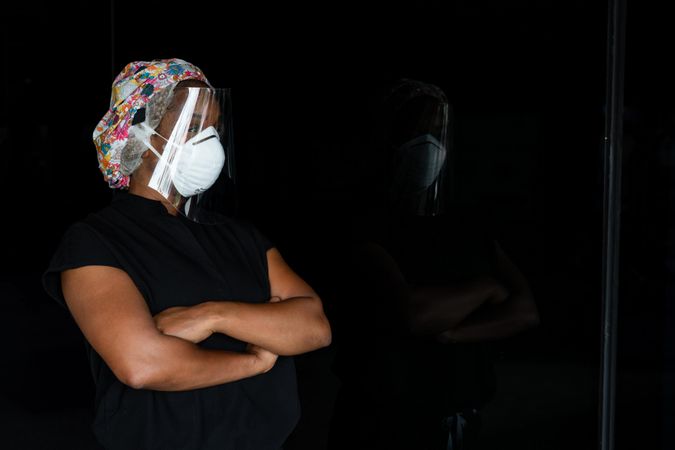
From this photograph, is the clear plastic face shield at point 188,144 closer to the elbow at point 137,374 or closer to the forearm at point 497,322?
→ the elbow at point 137,374

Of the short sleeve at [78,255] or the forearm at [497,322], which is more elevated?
the short sleeve at [78,255]

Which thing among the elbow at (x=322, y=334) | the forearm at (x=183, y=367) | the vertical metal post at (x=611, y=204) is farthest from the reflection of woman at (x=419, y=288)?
the forearm at (x=183, y=367)

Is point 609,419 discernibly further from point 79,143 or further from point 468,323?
point 79,143

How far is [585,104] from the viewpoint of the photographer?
254 centimetres

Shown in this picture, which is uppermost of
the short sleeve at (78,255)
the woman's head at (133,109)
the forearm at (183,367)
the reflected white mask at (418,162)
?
the woman's head at (133,109)

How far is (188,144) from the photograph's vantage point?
5.97 feet

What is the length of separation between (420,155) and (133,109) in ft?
3.05

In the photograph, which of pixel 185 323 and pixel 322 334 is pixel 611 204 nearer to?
pixel 322 334

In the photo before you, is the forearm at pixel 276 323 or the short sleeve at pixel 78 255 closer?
the short sleeve at pixel 78 255

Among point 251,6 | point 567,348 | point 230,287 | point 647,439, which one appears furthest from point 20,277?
point 647,439

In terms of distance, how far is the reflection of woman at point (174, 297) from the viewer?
168 centimetres

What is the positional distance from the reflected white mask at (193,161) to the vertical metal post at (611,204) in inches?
48.5

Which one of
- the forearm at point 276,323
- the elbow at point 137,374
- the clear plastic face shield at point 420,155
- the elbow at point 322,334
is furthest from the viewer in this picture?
the clear plastic face shield at point 420,155

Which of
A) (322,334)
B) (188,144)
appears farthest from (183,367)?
(188,144)
